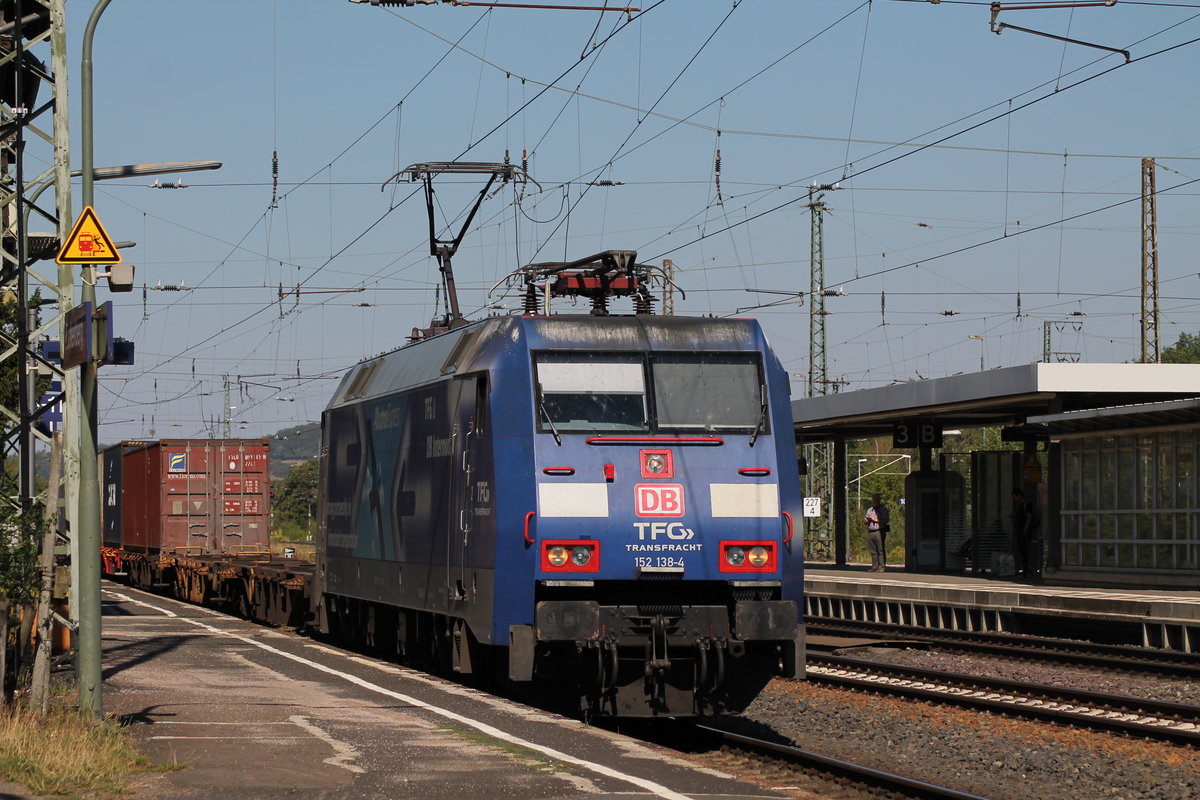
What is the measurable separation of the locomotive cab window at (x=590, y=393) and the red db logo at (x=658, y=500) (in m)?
0.56

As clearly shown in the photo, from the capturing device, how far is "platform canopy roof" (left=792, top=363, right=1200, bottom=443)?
25.4m

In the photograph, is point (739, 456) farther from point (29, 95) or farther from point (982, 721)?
point (29, 95)

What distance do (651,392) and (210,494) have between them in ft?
80.5

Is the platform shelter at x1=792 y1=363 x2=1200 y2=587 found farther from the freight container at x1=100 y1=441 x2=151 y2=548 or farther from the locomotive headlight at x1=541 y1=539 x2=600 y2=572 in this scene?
the freight container at x1=100 y1=441 x2=151 y2=548

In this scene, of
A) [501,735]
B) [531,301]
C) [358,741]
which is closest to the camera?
[358,741]

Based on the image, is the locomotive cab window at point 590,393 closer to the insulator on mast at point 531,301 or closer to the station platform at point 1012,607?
the insulator on mast at point 531,301

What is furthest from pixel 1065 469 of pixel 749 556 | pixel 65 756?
pixel 65 756

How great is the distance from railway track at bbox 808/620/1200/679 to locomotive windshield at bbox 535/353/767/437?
770 centimetres

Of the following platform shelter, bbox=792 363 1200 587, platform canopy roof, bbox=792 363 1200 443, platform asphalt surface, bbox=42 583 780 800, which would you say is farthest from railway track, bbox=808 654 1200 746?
platform canopy roof, bbox=792 363 1200 443

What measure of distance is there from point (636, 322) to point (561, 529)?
2121 millimetres

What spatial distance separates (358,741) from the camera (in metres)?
10.9

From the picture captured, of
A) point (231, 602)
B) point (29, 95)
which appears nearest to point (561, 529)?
point (29, 95)

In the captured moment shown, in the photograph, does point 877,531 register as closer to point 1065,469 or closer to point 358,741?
point 1065,469

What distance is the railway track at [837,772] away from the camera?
10102mm
